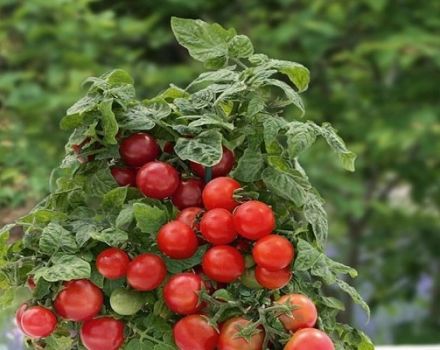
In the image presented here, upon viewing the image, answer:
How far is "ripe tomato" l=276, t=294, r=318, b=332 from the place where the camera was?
47 centimetres

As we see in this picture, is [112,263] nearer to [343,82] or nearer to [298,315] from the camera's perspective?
[298,315]

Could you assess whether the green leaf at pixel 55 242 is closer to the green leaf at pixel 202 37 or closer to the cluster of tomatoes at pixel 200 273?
the cluster of tomatoes at pixel 200 273

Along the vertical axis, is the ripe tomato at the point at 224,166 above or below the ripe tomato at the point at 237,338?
above

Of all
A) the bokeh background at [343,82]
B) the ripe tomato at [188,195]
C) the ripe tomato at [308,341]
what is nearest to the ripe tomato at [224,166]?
the ripe tomato at [188,195]

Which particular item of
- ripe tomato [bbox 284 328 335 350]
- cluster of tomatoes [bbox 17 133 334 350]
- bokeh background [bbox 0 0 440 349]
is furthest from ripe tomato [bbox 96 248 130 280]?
bokeh background [bbox 0 0 440 349]

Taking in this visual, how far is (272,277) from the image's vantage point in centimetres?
48

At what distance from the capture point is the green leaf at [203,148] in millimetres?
487

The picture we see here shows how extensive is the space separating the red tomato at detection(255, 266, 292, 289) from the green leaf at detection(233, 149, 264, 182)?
0.06 metres

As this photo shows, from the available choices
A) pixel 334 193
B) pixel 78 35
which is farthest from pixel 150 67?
pixel 334 193

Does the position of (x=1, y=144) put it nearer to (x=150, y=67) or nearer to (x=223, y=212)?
(x=223, y=212)

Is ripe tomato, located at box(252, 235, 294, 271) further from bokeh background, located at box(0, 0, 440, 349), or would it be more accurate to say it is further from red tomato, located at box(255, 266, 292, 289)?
bokeh background, located at box(0, 0, 440, 349)

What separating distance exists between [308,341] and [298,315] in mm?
22

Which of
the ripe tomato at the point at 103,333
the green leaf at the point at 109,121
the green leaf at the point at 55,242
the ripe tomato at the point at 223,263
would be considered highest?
the green leaf at the point at 109,121

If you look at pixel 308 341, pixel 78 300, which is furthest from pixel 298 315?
pixel 78 300
